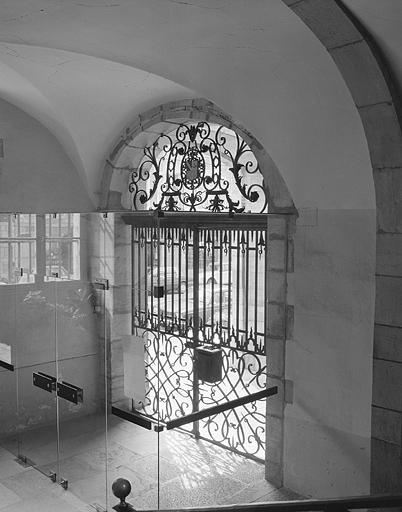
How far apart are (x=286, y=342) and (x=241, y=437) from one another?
94 centimetres

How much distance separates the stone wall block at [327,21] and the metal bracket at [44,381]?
2953 millimetres

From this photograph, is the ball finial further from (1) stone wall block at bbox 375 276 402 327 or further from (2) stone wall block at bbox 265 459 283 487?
(2) stone wall block at bbox 265 459 283 487

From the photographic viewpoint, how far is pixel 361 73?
9.84 ft

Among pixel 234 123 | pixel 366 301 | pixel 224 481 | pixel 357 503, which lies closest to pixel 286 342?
pixel 366 301

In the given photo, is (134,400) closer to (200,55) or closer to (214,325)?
(214,325)

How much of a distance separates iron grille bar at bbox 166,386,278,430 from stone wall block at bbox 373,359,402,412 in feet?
3.02

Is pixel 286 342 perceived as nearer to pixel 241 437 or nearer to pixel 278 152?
pixel 241 437

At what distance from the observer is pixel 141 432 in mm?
3447

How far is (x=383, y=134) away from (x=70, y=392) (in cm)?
265

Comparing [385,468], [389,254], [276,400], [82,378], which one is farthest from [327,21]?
[82,378]

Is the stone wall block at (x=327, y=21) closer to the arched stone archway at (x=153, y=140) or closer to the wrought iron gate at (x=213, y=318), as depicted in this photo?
the arched stone archway at (x=153, y=140)

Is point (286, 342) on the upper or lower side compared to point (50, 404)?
upper

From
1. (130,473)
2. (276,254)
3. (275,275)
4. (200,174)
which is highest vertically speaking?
(200,174)

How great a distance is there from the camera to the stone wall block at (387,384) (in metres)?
3.26
